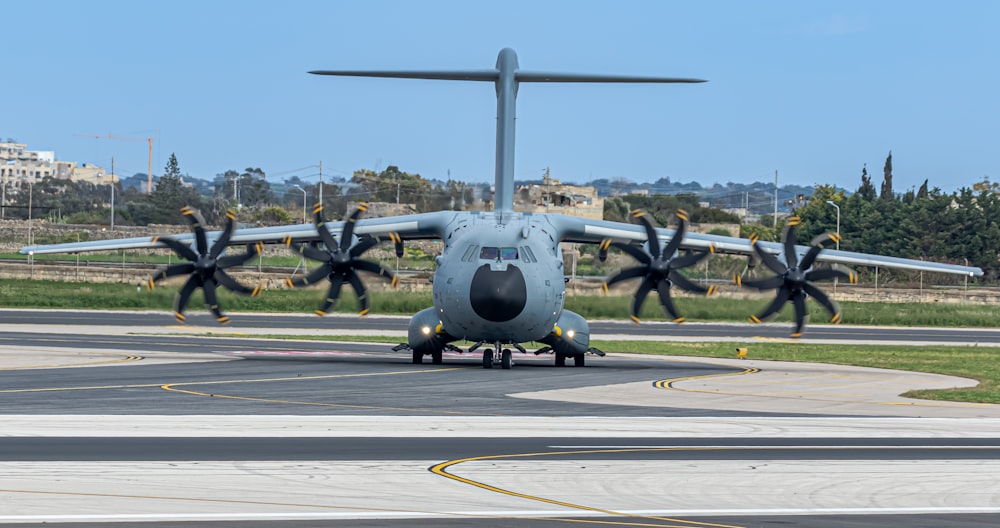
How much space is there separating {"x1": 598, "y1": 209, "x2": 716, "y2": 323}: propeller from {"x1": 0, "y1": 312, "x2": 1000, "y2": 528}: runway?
1999mm

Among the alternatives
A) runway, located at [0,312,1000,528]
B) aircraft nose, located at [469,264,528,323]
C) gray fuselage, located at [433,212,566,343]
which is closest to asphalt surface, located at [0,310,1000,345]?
gray fuselage, located at [433,212,566,343]

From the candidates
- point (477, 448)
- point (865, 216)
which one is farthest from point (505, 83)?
point (865, 216)

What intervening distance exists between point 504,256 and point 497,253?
19 centimetres

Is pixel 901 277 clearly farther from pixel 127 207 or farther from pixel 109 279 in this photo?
pixel 127 207

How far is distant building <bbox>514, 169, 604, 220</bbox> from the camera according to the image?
122 ft

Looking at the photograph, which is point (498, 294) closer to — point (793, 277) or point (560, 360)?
point (560, 360)

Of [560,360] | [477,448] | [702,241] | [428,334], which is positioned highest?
[702,241]

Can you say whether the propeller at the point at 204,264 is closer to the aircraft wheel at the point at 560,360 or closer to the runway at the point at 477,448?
the runway at the point at 477,448

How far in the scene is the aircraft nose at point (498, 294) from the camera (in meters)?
30.4

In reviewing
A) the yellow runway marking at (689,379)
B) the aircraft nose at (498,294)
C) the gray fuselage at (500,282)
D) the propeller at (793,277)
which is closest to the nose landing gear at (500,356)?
the gray fuselage at (500,282)

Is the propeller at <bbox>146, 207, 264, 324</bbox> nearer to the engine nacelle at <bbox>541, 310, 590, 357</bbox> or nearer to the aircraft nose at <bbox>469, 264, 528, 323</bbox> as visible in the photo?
the aircraft nose at <bbox>469, 264, 528, 323</bbox>

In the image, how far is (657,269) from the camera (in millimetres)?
33625

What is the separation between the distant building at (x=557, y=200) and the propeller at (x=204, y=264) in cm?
772

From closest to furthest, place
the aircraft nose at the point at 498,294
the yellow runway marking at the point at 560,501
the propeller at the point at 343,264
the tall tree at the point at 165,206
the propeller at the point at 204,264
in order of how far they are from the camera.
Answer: the yellow runway marking at the point at 560,501 < the aircraft nose at the point at 498,294 < the propeller at the point at 343,264 < the propeller at the point at 204,264 < the tall tree at the point at 165,206
